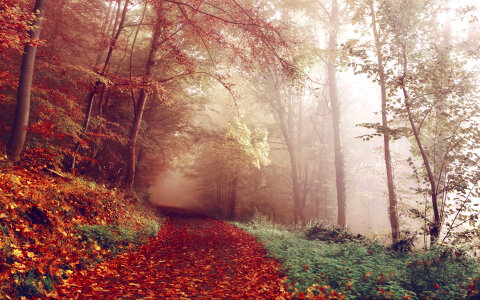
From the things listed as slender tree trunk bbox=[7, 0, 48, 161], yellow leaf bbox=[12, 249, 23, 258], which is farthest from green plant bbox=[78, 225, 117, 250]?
slender tree trunk bbox=[7, 0, 48, 161]

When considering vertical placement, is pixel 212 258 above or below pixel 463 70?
below

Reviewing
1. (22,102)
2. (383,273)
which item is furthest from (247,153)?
(383,273)

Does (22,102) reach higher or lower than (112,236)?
higher

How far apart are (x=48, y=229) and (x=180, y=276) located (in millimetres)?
2707

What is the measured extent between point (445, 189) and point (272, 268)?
200 inches

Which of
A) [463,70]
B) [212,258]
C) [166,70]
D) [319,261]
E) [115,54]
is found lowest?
[212,258]

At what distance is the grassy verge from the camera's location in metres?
4.02

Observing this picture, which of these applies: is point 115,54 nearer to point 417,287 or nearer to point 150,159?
point 150,159

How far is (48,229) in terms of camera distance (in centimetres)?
545

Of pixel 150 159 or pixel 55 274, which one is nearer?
pixel 55 274

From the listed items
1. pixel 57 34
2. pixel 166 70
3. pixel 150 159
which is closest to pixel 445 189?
pixel 166 70

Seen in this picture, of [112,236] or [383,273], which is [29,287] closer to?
[112,236]

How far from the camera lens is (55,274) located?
14.4 ft

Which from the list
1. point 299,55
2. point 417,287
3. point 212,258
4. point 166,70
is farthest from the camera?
point 166,70
